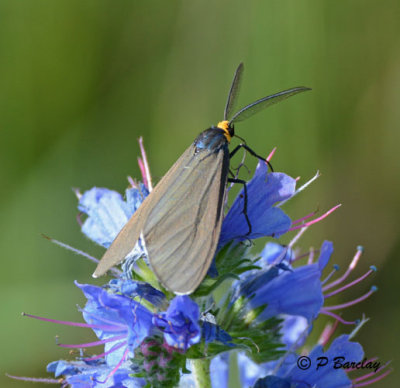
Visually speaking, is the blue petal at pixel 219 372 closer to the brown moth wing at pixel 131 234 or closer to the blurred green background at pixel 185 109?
the brown moth wing at pixel 131 234

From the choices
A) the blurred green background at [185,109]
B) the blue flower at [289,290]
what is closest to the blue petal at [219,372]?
the blue flower at [289,290]

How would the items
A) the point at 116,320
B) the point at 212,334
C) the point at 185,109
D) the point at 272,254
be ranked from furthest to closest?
the point at 185,109 < the point at 272,254 < the point at 116,320 < the point at 212,334

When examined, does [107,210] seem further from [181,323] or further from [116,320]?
[181,323]

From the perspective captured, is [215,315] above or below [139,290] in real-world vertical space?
below

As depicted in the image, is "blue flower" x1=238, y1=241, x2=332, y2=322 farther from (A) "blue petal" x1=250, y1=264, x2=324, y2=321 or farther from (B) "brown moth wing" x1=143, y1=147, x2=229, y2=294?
(B) "brown moth wing" x1=143, y1=147, x2=229, y2=294

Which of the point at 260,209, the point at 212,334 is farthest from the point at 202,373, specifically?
the point at 260,209

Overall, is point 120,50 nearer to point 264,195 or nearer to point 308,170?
point 308,170

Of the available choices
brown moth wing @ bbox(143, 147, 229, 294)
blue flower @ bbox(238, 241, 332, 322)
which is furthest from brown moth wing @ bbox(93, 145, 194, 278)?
blue flower @ bbox(238, 241, 332, 322)
